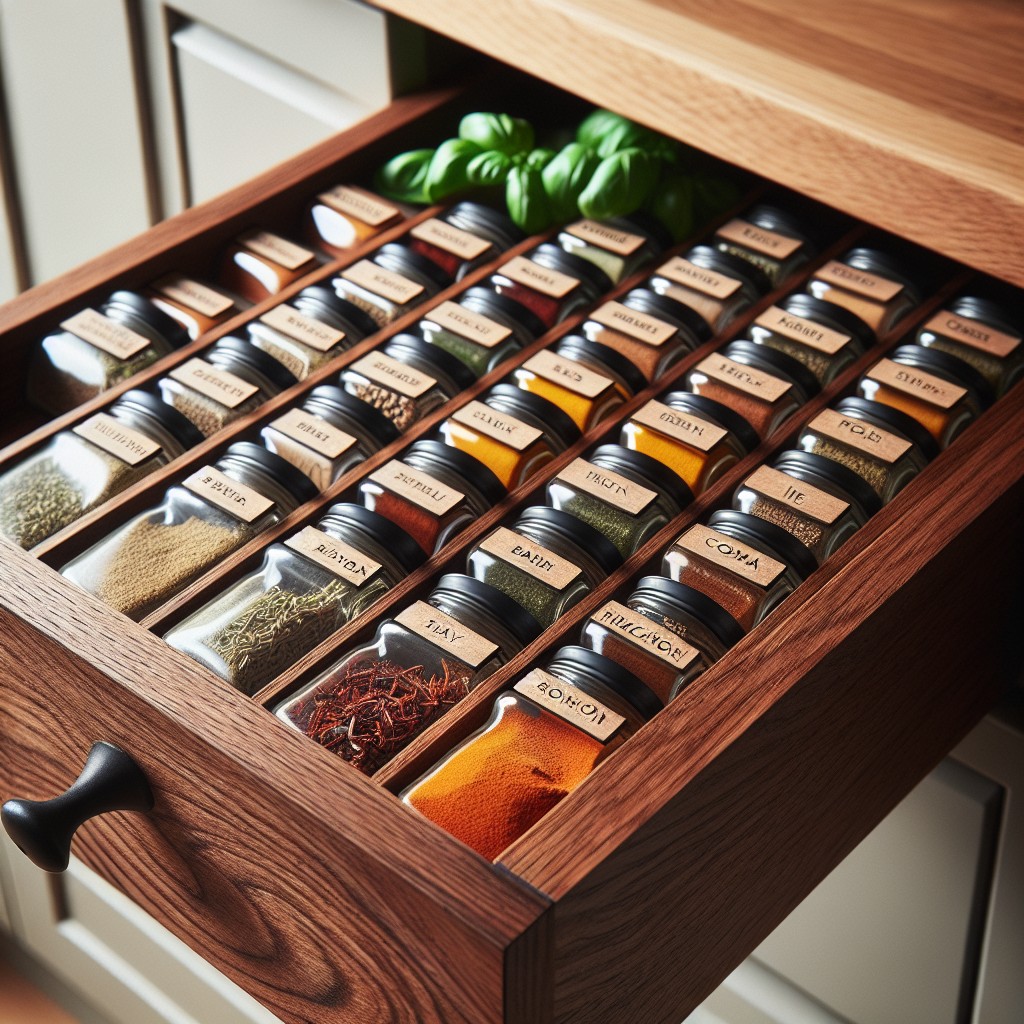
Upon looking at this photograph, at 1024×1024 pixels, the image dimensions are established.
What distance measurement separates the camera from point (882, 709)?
725 millimetres

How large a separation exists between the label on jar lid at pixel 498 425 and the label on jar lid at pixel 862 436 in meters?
0.16

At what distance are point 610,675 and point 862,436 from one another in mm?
241

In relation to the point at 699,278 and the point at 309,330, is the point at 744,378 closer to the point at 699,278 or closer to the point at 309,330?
the point at 699,278

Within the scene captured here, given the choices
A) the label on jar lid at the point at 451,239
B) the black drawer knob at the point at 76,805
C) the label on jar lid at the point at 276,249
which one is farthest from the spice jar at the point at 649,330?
the black drawer knob at the point at 76,805

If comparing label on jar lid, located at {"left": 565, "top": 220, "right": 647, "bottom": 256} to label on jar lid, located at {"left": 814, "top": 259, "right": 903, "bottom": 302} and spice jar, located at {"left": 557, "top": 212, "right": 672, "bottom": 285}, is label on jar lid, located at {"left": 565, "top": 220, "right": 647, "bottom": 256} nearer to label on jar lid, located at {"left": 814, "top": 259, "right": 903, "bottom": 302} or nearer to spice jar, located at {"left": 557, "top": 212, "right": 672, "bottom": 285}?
spice jar, located at {"left": 557, "top": 212, "right": 672, "bottom": 285}

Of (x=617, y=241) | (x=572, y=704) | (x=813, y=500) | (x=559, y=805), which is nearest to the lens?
(x=559, y=805)

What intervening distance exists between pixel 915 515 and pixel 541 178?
0.43 metres

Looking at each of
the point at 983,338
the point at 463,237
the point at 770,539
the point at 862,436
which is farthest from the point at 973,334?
the point at 463,237

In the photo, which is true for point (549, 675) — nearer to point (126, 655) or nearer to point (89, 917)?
point (126, 655)

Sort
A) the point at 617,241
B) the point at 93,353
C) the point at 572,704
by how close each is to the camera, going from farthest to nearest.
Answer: the point at 617,241 → the point at 93,353 → the point at 572,704

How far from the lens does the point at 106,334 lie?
90 centimetres

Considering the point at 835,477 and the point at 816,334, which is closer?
the point at 835,477

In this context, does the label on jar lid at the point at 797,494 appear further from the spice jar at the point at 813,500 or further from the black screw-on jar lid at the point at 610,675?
the black screw-on jar lid at the point at 610,675

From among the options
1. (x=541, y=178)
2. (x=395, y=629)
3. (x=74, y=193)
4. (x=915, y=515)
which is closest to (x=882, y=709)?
(x=915, y=515)
